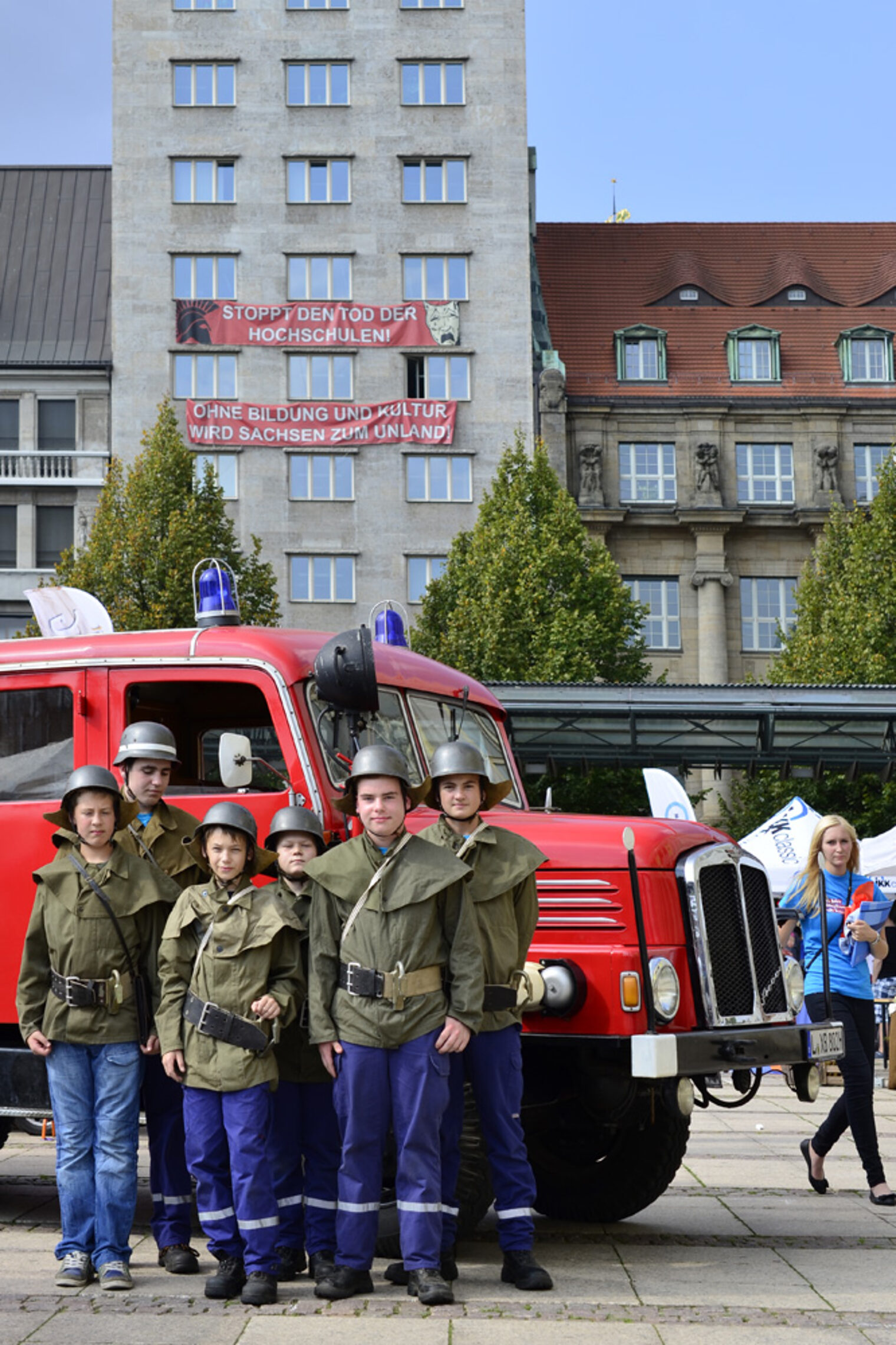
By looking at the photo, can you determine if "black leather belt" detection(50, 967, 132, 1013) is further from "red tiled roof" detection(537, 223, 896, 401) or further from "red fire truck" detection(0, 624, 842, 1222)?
"red tiled roof" detection(537, 223, 896, 401)

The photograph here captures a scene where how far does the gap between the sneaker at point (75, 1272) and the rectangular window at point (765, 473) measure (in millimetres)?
45950

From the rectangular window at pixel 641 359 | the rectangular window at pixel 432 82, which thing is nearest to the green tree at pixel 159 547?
the rectangular window at pixel 432 82

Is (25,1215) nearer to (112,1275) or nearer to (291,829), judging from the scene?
(112,1275)

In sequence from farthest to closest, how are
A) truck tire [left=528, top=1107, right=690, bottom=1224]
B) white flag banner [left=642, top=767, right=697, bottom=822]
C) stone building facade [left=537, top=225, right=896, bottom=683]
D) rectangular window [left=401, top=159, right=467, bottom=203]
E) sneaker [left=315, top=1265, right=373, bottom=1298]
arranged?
stone building facade [left=537, top=225, right=896, bottom=683] → rectangular window [left=401, top=159, right=467, bottom=203] → white flag banner [left=642, top=767, right=697, bottom=822] → truck tire [left=528, top=1107, right=690, bottom=1224] → sneaker [left=315, top=1265, right=373, bottom=1298]

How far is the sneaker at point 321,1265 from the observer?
275 inches

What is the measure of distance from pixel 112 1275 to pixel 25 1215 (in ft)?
7.89

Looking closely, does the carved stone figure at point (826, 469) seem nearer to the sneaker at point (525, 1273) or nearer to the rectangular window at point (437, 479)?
the rectangular window at point (437, 479)

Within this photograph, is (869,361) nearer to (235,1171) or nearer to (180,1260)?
(180,1260)

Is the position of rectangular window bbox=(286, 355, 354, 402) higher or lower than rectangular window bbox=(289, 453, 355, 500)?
higher

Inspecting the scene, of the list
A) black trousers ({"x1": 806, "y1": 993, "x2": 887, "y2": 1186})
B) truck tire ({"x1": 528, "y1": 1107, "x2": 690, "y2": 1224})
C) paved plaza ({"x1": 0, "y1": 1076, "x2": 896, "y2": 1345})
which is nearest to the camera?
paved plaza ({"x1": 0, "y1": 1076, "x2": 896, "y2": 1345})

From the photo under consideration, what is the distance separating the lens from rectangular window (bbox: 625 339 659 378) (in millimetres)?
53281

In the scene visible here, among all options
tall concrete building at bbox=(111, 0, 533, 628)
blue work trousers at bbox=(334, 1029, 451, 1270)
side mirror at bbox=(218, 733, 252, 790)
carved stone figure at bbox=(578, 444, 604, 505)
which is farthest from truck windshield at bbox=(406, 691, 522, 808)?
carved stone figure at bbox=(578, 444, 604, 505)

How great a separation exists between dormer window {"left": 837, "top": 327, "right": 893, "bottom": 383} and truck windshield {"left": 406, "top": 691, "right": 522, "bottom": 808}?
46079mm

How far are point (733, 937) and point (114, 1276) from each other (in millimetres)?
3164
